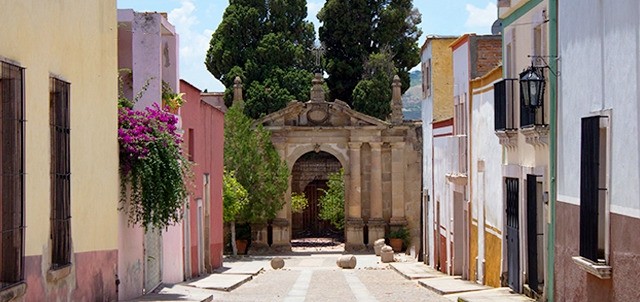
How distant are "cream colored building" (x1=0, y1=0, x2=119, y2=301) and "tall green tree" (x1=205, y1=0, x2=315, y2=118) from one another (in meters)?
41.4

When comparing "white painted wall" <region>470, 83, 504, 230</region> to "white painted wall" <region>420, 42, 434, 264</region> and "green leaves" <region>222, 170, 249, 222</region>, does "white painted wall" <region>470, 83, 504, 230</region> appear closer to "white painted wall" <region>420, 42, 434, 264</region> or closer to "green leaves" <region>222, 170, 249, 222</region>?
"white painted wall" <region>420, 42, 434, 264</region>

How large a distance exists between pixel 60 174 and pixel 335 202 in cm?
3962

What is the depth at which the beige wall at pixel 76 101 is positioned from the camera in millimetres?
11812

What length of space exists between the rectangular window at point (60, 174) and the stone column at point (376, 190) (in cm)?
3682

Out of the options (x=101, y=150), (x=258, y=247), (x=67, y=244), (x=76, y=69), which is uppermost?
(x=76, y=69)

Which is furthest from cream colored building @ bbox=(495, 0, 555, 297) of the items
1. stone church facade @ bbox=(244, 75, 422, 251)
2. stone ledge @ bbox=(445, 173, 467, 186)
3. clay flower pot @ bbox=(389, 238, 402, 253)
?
stone church facade @ bbox=(244, 75, 422, 251)

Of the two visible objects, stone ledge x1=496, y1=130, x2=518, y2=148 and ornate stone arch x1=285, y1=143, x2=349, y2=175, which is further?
ornate stone arch x1=285, y1=143, x2=349, y2=175

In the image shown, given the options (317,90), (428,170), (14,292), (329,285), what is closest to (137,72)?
(329,285)

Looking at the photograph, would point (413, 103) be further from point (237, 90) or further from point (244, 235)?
point (244, 235)

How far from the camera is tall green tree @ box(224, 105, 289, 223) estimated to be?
46.5m

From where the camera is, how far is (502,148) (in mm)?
20312

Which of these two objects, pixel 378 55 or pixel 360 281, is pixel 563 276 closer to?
pixel 360 281

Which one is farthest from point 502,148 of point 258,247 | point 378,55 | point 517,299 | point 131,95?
point 378,55

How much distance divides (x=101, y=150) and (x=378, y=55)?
43.0 meters
